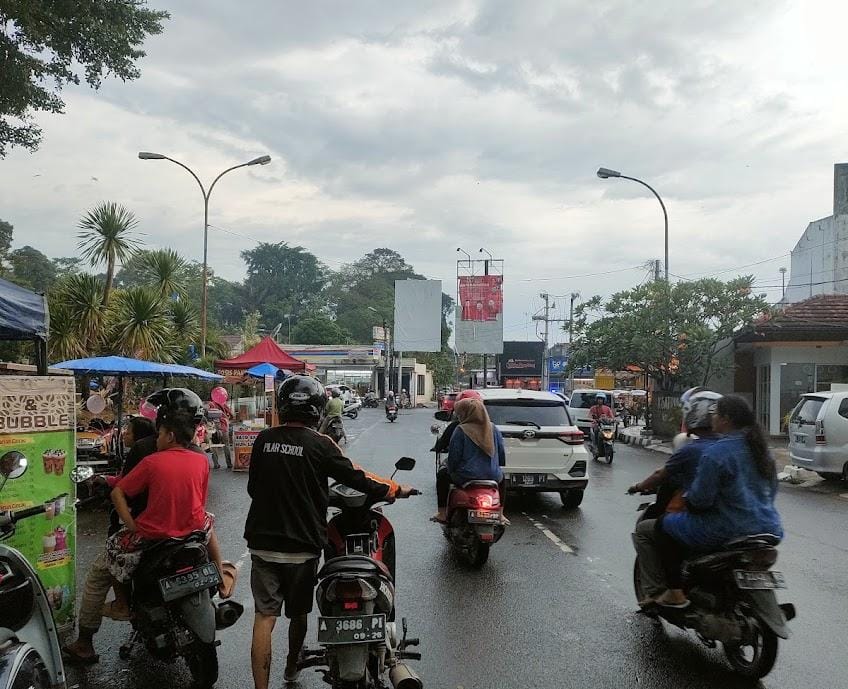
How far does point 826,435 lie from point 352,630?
40.1 feet

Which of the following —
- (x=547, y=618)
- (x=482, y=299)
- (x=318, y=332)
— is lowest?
(x=547, y=618)

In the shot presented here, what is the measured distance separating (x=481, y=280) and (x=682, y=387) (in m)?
29.3

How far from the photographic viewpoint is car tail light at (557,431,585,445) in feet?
34.8

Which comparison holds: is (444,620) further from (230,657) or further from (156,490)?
(156,490)

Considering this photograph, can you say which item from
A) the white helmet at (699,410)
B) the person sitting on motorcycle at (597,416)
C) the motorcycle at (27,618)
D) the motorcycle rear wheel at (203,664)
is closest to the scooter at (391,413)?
the person sitting on motorcycle at (597,416)

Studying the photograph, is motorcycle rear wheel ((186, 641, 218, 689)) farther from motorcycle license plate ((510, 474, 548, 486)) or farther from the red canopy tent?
the red canopy tent

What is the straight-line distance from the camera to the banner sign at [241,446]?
1605cm

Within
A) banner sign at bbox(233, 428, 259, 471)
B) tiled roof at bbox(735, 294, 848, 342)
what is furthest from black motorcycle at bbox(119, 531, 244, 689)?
tiled roof at bbox(735, 294, 848, 342)

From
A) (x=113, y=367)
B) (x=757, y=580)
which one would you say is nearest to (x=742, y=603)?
(x=757, y=580)

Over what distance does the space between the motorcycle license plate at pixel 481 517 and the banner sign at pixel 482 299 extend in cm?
4787

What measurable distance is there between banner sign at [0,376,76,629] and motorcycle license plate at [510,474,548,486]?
6.48 m

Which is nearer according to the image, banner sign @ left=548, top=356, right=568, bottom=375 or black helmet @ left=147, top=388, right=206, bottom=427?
black helmet @ left=147, top=388, right=206, bottom=427

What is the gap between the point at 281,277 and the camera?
98125mm

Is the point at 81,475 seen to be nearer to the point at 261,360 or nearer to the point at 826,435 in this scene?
the point at 826,435
